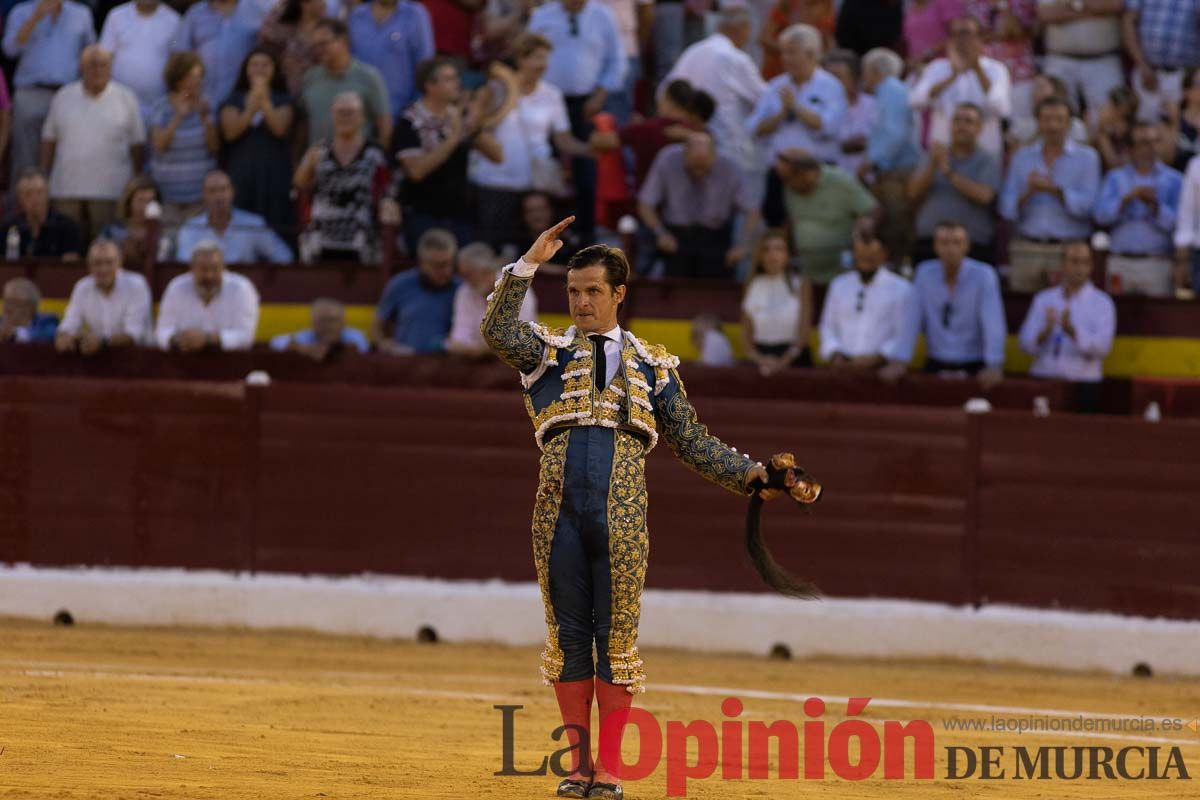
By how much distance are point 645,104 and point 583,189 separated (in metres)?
1.35

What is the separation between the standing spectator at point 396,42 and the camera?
1234cm

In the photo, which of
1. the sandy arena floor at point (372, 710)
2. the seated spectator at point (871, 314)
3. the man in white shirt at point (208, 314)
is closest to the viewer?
the sandy arena floor at point (372, 710)

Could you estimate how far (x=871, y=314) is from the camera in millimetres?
10805

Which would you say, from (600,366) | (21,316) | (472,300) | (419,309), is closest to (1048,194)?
(472,300)

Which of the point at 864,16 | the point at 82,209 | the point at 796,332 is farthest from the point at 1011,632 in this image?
the point at 82,209

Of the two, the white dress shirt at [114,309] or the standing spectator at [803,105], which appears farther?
the standing spectator at [803,105]

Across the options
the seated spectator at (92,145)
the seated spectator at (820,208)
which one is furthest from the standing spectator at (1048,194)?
the seated spectator at (92,145)

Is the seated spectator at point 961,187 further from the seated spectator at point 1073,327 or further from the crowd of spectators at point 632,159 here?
the seated spectator at point 1073,327

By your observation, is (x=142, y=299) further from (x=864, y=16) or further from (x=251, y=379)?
(x=864, y=16)

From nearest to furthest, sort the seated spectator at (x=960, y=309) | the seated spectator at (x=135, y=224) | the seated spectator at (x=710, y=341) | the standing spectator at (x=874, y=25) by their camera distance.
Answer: the seated spectator at (x=960, y=309), the seated spectator at (x=710, y=341), the seated spectator at (x=135, y=224), the standing spectator at (x=874, y=25)

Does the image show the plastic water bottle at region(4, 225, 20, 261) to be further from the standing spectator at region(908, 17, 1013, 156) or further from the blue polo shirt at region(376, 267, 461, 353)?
the standing spectator at region(908, 17, 1013, 156)

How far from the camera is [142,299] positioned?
11445mm

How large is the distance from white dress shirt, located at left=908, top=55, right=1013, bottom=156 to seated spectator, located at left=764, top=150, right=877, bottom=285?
669mm

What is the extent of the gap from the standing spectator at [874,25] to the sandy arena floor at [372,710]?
4.37m
